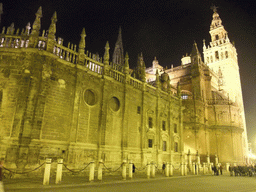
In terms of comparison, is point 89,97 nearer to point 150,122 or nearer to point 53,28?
point 53,28

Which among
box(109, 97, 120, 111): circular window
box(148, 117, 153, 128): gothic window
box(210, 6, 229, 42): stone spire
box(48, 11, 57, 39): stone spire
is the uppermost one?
box(210, 6, 229, 42): stone spire

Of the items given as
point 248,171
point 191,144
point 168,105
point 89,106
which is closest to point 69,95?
point 89,106

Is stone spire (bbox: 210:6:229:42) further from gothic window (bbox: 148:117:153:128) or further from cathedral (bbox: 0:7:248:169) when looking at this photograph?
gothic window (bbox: 148:117:153:128)

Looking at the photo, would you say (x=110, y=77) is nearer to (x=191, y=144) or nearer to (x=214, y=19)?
(x=191, y=144)

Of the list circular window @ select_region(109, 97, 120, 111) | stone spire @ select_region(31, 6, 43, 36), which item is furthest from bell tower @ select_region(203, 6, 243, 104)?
stone spire @ select_region(31, 6, 43, 36)

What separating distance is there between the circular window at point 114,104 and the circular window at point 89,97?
6.77 feet

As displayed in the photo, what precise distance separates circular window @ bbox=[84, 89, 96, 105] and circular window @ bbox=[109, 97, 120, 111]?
2.06 meters

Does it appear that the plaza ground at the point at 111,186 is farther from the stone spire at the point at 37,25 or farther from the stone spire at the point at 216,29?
the stone spire at the point at 216,29

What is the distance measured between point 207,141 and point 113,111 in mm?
24884

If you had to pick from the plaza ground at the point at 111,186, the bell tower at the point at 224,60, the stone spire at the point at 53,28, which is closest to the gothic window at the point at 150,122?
the plaza ground at the point at 111,186

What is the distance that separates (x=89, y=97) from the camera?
720 inches

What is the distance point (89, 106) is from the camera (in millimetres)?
17797

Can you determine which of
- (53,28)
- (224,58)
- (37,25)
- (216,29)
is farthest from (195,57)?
(37,25)

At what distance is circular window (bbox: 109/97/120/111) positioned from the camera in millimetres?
20070
